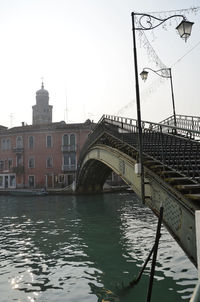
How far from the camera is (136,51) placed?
895 centimetres

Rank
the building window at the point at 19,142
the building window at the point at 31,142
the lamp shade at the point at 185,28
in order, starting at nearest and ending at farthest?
the lamp shade at the point at 185,28 → the building window at the point at 31,142 → the building window at the point at 19,142

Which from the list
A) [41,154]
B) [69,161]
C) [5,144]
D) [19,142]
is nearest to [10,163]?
[5,144]

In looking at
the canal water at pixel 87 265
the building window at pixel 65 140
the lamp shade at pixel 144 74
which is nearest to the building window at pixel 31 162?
the building window at pixel 65 140

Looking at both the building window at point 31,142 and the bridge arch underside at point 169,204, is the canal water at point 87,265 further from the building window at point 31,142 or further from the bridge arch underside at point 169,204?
the building window at point 31,142

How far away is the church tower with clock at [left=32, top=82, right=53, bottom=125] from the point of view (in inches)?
2770

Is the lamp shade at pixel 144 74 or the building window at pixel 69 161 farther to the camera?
the building window at pixel 69 161

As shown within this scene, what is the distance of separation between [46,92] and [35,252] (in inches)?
2649

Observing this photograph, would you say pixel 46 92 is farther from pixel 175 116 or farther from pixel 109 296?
pixel 109 296

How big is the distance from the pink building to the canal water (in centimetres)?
2929

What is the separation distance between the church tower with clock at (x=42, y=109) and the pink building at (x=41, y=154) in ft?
74.8

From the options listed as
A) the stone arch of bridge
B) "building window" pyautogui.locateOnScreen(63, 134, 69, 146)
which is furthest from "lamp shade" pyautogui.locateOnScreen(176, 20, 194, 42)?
"building window" pyautogui.locateOnScreen(63, 134, 69, 146)

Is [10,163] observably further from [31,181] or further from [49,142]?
[49,142]

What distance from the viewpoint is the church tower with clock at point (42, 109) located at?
231 feet

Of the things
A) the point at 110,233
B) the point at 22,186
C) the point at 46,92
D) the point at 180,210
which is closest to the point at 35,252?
the point at 110,233
